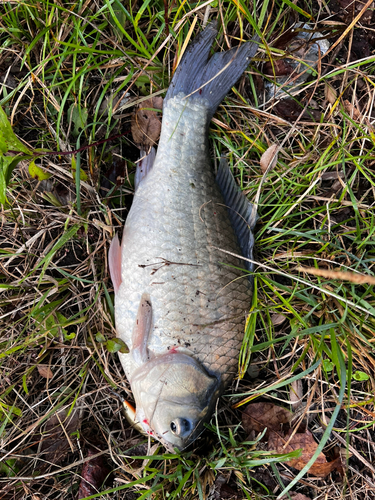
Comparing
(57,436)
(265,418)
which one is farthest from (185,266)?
(57,436)

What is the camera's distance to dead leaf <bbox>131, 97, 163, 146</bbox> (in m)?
2.45

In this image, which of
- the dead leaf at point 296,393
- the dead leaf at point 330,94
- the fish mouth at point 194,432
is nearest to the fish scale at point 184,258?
the fish mouth at point 194,432

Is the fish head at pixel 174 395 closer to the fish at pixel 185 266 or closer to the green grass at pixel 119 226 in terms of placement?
the fish at pixel 185 266

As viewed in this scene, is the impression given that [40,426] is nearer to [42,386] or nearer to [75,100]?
[42,386]

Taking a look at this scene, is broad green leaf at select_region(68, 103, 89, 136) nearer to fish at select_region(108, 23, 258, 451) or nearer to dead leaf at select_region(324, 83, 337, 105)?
fish at select_region(108, 23, 258, 451)

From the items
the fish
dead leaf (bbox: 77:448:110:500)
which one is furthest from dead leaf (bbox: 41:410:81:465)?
the fish

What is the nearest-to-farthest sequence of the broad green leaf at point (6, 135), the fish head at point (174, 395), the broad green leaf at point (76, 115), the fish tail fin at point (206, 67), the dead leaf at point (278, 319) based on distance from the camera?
the broad green leaf at point (6, 135) < the fish head at point (174, 395) < the fish tail fin at point (206, 67) < the broad green leaf at point (76, 115) < the dead leaf at point (278, 319)

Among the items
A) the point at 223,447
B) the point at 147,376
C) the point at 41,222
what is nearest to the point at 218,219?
the point at 147,376

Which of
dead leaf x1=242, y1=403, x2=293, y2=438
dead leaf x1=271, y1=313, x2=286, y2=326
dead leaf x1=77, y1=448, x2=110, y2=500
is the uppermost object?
dead leaf x1=271, y1=313, x2=286, y2=326

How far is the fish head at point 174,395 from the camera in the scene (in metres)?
2.10

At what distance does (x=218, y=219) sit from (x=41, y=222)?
1187 mm

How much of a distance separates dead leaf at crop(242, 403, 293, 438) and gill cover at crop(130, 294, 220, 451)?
17.4 inches

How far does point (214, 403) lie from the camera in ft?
7.44

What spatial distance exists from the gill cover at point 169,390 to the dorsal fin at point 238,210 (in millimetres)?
726
